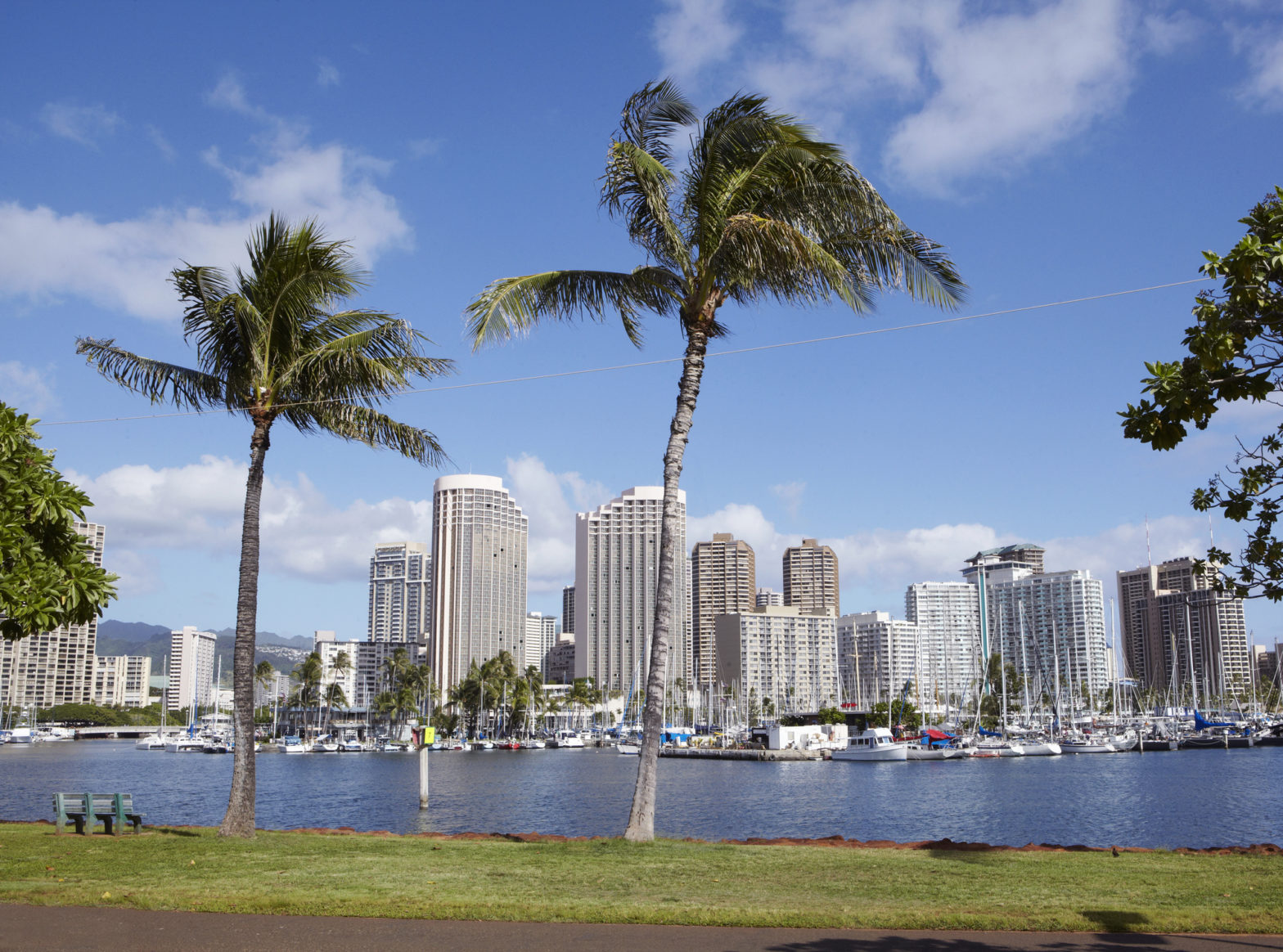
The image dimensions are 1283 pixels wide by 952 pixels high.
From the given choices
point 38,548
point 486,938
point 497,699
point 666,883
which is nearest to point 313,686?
point 497,699

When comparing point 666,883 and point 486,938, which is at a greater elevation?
point 486,938

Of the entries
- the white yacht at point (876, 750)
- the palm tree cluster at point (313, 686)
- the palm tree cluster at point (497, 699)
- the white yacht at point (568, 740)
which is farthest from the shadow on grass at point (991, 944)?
the palm tree cluster at point (313, 686)

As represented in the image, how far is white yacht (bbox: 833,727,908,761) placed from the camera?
100 metres

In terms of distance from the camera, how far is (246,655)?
19.2 meters

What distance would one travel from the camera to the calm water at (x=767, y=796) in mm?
42875

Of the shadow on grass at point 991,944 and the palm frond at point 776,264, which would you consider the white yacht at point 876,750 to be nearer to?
the palm frond at point 776,264

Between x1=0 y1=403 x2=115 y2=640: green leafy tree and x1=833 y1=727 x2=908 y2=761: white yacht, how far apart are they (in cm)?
9476

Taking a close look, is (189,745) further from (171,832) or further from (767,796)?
(171,832)

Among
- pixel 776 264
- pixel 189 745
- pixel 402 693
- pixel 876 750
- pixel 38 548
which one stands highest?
pixel 776 264

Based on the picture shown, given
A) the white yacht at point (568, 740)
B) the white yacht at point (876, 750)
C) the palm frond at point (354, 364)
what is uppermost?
the palm frond at point (354, 364)

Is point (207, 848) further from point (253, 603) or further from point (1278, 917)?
point (1278, 917)

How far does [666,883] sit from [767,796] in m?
52.5

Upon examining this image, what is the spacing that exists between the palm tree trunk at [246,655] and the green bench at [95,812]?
1811 mm

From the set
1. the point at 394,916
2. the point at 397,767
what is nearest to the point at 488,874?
the point at 394,916
